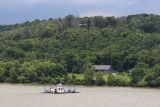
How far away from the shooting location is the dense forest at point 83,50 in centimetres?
9175

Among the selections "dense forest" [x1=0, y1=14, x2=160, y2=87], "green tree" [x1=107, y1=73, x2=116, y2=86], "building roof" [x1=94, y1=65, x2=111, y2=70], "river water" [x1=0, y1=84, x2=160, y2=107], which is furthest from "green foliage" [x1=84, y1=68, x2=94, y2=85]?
"building roof" [x1=94, y1=65, x2=111, y2=70]

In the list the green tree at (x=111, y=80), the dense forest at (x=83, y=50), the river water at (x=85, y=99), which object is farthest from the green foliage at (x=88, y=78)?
Answer: the river water at (x=85, y=99)

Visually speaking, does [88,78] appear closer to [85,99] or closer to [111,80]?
[111,80]

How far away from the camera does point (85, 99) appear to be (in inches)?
2515

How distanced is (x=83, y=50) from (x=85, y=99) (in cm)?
5518

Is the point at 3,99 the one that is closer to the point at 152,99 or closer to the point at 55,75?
the point at 152,99

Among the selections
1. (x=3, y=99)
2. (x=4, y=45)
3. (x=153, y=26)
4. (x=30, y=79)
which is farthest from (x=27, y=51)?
(x=3, y=99)

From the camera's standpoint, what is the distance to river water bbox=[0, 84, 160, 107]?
58.7 m

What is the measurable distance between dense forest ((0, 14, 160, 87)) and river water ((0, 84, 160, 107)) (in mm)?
14071

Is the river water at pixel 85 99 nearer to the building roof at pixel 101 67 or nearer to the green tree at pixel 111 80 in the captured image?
the green tree at pixel 111 80

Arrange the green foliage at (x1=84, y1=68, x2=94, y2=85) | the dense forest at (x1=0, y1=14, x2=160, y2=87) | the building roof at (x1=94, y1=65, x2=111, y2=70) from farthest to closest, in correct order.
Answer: the building roof at (x1=94, y1=65, x2=111, y2=70)
the dense forest at (x1=0, y1=14, x2=160, y2=87)
the green foliage at (x1=84, y1=68, x2=94, y2=85)

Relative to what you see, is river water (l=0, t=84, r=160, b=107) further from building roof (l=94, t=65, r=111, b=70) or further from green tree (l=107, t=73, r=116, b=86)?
building roof (l=94, t=65, r=111, b=70)

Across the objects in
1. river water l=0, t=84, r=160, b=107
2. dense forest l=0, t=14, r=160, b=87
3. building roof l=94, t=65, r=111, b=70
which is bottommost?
river water l=0, t=84, r=160, b=107

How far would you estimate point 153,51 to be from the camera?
107 m
